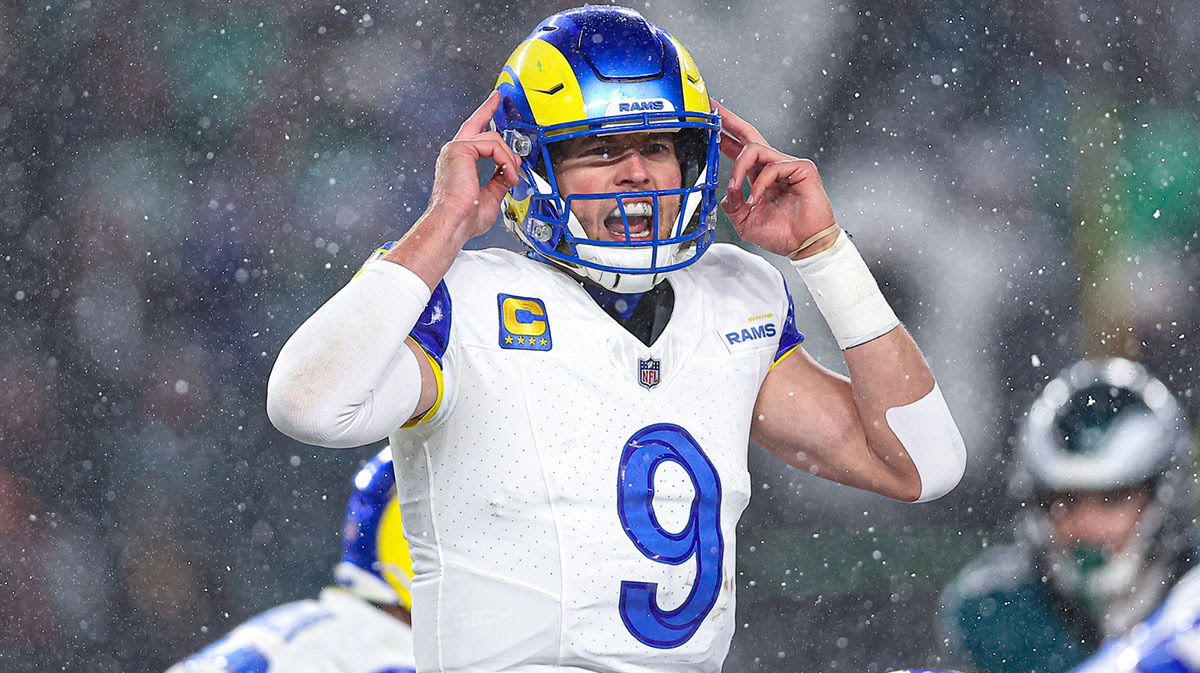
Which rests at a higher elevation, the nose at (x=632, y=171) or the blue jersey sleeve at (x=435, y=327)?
the nose at (x=632, y=171)

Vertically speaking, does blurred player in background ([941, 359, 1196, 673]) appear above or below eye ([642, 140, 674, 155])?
below

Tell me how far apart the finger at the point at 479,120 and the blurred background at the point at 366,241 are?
4.62 ft

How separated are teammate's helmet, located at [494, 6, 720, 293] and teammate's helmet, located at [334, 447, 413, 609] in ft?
2.30

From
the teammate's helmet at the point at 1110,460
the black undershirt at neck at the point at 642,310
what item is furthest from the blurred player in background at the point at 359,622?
the teammate's helmet at the point at 1110,460

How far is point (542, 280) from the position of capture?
5.86ft

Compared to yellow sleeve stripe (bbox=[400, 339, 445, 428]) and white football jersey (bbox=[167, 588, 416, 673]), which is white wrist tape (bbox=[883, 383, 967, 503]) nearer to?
yellow sleeve stripe (bbox=[400, 339, 445, 428])

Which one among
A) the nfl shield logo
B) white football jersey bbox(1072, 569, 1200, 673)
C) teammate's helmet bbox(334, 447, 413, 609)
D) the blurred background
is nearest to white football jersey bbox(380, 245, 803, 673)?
the nfl shield logo

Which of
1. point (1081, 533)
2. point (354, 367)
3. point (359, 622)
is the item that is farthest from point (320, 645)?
point (1081, 533)

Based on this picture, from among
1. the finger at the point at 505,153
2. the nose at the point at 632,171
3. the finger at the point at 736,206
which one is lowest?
the finger at the point at 736,206

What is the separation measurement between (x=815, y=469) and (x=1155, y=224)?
204cm

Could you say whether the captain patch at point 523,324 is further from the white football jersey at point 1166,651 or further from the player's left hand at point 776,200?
the white football jersey at point 1166,651

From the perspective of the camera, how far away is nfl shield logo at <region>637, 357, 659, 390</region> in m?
1.75

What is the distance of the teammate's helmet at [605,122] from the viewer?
5.78 ft

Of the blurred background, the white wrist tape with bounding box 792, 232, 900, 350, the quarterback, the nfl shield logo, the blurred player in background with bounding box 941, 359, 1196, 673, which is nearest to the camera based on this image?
the quarterback
